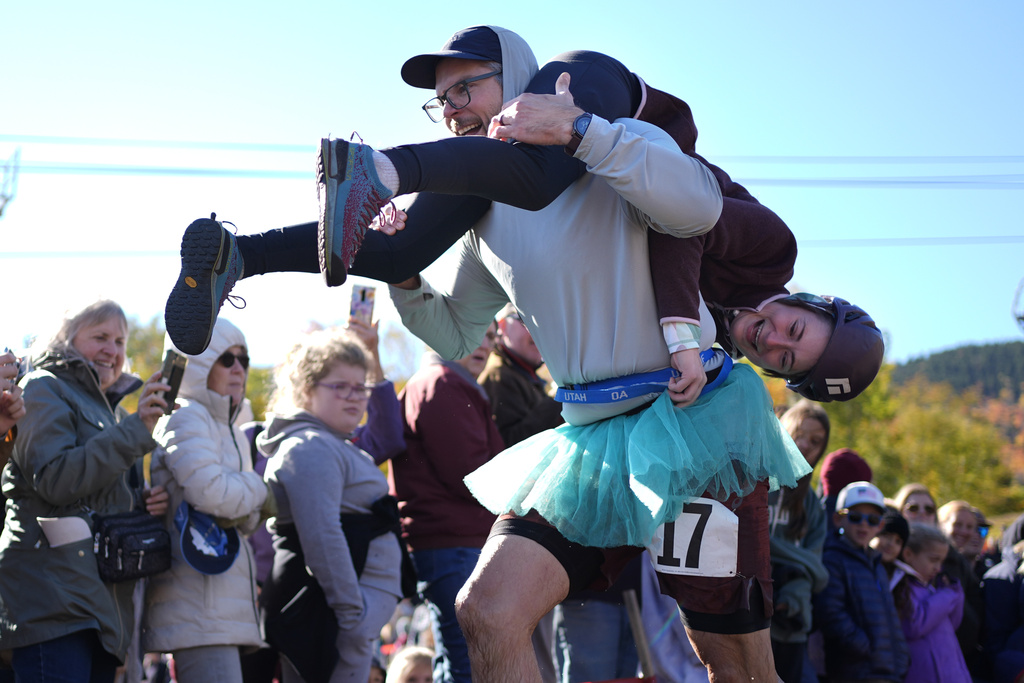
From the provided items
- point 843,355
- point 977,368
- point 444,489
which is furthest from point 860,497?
point 977,368

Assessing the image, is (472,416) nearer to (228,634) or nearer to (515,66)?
(228,634)

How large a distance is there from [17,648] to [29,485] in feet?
1.92

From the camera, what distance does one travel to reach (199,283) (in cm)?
242

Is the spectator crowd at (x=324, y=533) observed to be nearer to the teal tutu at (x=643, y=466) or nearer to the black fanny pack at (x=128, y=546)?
the black fanny pack at (x=128, y=546)

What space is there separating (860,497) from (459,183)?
4.50 meters

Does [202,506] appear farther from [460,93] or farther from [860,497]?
[860,497]

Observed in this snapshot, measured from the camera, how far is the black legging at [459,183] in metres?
2.23

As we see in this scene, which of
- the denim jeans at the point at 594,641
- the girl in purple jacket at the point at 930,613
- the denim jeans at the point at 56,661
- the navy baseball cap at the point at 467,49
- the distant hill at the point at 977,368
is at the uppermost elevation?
the navy baseball cap at the point at 467,49

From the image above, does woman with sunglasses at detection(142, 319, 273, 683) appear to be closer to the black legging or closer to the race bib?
the black legging

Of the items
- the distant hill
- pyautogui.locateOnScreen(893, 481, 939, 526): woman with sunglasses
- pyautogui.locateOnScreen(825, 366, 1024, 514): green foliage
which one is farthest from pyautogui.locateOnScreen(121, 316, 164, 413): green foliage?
the distant hill

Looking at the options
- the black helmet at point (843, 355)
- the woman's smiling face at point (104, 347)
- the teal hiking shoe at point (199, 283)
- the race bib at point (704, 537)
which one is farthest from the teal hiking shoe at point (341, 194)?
the woman's smiling face at point (104, 347)

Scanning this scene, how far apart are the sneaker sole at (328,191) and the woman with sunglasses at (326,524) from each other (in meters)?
2.29

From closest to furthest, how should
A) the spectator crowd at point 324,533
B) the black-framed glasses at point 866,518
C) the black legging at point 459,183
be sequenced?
the black legging at point 459,183, the spectator crowd at point 324,533, the black-framed glasses at point 866,518

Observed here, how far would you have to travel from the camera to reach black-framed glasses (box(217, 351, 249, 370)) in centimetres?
445
